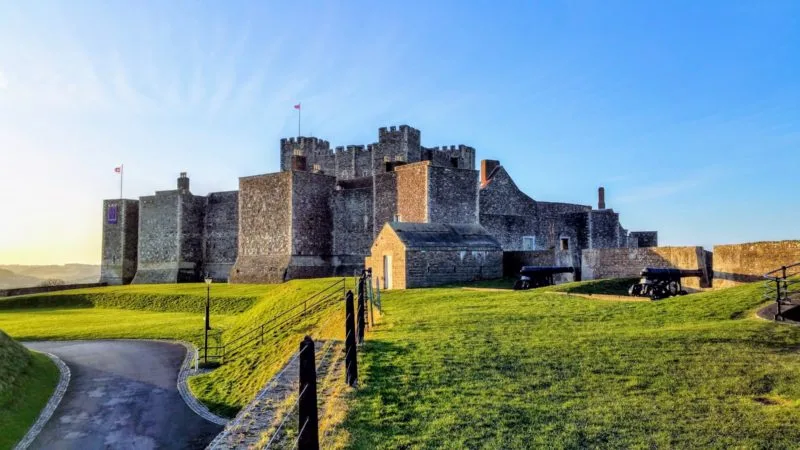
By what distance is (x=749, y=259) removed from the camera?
20.6 meters

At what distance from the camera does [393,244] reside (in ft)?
89.7

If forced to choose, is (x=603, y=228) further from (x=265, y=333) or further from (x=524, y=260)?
(x=265, y=333)

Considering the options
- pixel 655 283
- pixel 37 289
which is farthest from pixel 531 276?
pixel 37 289

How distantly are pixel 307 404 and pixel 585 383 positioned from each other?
4.97 meters

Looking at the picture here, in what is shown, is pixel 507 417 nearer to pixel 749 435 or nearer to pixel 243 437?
pixel 749 435

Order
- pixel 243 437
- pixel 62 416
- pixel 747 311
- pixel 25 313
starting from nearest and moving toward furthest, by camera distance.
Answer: pixel 243 437 < pixel 747 311 < pixel 62 416 < pixel 25 313

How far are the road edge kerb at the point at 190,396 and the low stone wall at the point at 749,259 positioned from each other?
17.2m

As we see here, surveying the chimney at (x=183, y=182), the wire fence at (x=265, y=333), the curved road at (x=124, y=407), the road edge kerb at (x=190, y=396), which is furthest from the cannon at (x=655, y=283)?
the chimney at (x=183, y=182)

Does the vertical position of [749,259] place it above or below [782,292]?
above

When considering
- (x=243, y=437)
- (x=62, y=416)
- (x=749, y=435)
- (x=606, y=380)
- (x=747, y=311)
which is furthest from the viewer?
(x=62, y=416)

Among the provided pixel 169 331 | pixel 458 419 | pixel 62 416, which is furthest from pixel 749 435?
pixel 169 331

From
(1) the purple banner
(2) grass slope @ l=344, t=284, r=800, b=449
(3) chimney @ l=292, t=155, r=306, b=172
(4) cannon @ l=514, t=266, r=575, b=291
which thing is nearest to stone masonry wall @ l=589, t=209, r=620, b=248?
(3) chimney @ l=292, t=155, r=306, b=172

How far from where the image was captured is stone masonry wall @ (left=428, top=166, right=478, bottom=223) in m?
36.7

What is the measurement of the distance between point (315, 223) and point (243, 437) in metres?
34.4
